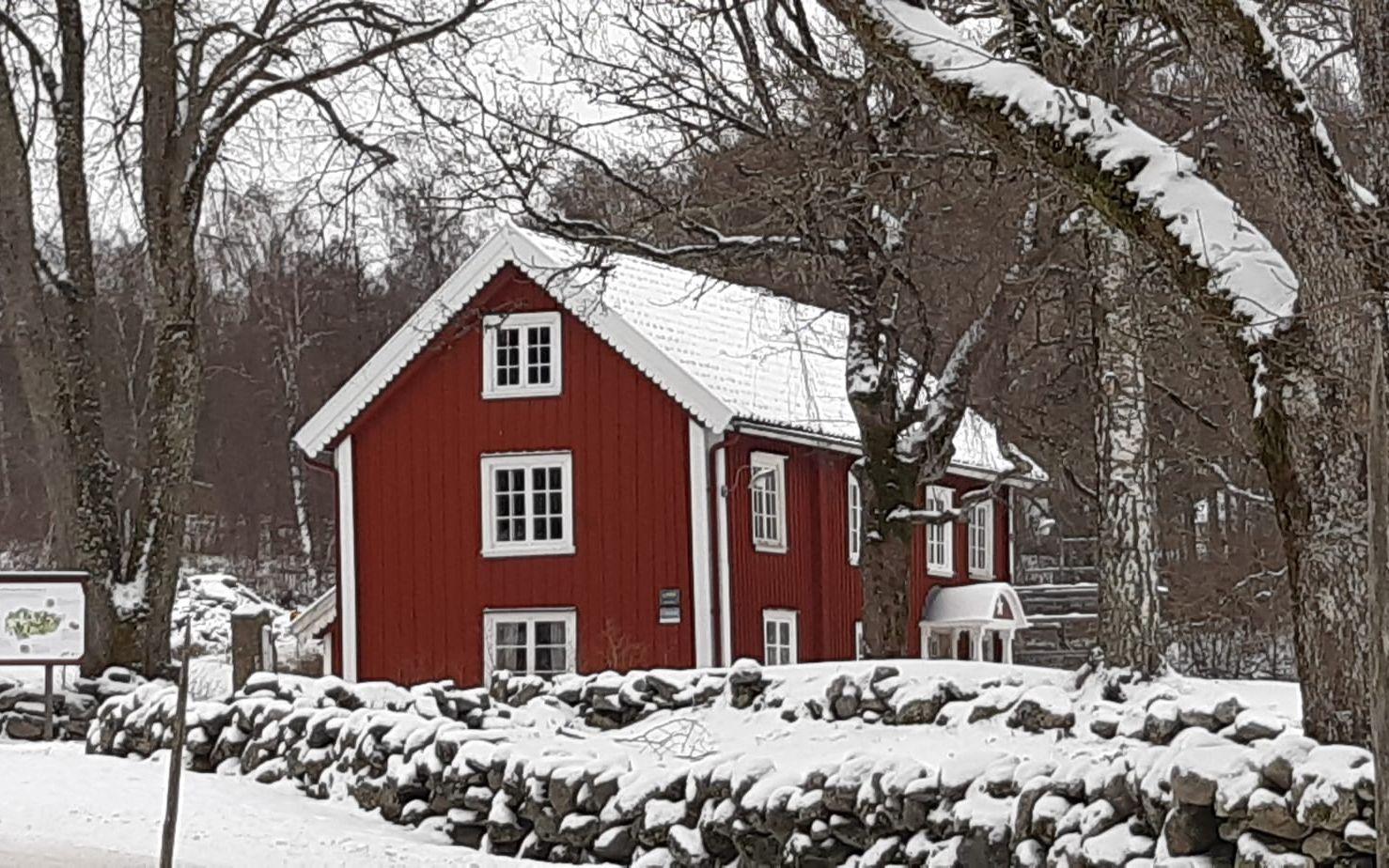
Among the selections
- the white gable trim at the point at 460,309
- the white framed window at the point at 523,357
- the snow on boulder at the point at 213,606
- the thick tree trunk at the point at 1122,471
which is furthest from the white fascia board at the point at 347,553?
the thick tree trunk at the point at 1122,471

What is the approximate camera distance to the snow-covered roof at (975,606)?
104 feet

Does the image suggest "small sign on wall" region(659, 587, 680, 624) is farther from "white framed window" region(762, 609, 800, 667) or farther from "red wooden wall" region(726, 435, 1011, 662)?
"white framed window" region(762, 609, 800, 667)

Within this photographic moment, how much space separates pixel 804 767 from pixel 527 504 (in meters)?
→ 16.2

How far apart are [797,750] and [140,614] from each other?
33.7 feet

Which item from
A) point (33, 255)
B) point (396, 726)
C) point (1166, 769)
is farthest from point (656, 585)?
point (1166, 769)

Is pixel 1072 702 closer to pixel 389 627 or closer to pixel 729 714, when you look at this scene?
pixel 729 714

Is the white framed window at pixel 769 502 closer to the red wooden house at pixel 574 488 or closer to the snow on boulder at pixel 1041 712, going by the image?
the red wooden house at pixel 574 488

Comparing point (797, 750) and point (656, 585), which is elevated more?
point (656, 585)

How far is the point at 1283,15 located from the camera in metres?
12.7

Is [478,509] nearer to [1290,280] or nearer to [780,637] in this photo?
[780,637]

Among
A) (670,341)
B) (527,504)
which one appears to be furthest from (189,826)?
(670,341)

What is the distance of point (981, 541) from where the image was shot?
3569 cm

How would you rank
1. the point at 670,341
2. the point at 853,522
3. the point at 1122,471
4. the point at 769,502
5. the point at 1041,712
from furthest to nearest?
the point at 853,522 < the point at 769,502 < the point at 670,341 < the point at 1122,471 < the point at 1041,712

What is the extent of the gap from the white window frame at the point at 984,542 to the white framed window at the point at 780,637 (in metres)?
7.30
